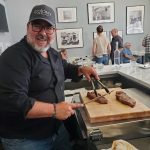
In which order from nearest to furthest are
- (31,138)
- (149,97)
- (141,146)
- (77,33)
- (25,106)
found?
(25,106), (141,146), (31,138), (149,97), (77,33)

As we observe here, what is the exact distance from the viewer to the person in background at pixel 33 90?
0.85 meters

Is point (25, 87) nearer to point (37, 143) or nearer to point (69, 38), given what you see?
point (37, 143)

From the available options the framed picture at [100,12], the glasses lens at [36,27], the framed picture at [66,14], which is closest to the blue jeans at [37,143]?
the glasses lens at [36,27]

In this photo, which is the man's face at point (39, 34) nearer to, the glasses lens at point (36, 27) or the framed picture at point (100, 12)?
the glasses lens at point (36, 27)

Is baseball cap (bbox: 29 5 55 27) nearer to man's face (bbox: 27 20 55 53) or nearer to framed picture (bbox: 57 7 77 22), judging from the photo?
man's face (bbox: 27 20 55 53)

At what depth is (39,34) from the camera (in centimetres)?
102

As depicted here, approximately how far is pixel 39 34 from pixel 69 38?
161 inches

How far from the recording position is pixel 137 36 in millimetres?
5320

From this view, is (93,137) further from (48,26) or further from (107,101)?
(48,26)

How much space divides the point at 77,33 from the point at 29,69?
424 centimetres

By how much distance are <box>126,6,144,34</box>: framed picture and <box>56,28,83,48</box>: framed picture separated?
1303mm

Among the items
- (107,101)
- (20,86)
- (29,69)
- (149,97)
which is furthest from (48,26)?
(149,97)

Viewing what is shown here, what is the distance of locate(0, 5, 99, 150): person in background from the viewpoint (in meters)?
0.85

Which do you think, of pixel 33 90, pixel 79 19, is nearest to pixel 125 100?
pixel 33 90
